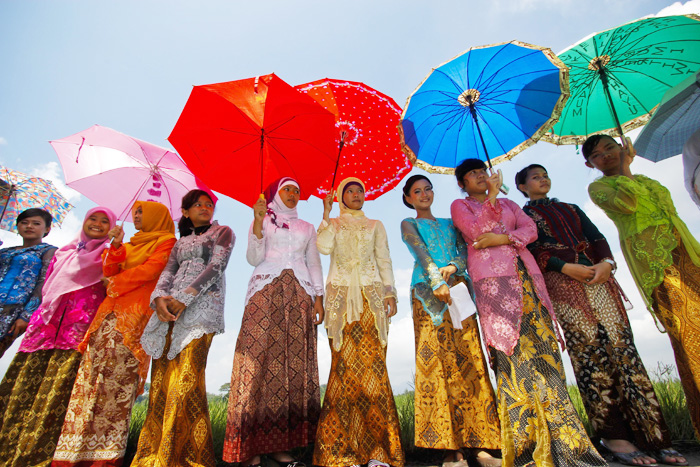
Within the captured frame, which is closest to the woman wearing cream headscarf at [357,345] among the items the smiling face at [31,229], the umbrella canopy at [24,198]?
the smiling face at [31,229]

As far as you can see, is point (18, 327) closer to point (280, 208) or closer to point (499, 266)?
point (280, 208)

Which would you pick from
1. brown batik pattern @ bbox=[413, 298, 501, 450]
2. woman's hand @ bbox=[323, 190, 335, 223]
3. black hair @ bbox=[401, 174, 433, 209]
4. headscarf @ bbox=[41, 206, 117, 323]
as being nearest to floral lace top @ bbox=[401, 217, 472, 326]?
brown batik pattern @ bbox=[413, 298, 501, 450]

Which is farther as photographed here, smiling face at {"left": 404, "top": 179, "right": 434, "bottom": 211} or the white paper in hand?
smiling face at {"left": 404, "top": 179, "right": 434, "bottom": 211}

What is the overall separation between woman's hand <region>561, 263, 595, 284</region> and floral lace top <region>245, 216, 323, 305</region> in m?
2.05

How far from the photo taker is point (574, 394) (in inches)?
207

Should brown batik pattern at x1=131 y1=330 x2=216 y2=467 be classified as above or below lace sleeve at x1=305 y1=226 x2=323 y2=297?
below

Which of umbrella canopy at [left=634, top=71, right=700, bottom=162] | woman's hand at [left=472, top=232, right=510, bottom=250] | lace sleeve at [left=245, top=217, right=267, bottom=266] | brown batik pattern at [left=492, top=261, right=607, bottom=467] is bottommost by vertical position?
brown batik pattern at [left=492, top=261, right=607, bottom=467]

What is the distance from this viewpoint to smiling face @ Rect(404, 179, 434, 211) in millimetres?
3931

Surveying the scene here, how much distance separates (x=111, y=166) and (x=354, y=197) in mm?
2660

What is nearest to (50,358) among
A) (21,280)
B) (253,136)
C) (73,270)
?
(73,270)

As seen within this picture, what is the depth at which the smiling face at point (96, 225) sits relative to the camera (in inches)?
163

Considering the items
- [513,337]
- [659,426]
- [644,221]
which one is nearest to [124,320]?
[513,337]

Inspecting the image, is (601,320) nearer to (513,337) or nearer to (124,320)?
(513,337)

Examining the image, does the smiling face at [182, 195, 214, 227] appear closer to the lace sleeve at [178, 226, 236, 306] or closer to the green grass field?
the lace sleeve at [178, 226, 236, 306]
